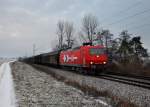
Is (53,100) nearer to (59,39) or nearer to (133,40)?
(133,40)

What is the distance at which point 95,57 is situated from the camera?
27.8m

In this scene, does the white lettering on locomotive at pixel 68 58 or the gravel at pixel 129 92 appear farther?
the white lettering on locomotive at pixel 68 58

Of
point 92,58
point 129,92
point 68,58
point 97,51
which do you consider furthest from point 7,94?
point 68,58

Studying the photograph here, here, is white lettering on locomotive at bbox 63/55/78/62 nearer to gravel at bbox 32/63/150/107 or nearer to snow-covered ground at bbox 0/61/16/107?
snow-covered ground at bbox 0/61/16/107

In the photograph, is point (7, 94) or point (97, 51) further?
point (97, 51)

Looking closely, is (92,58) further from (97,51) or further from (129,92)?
(129,92)

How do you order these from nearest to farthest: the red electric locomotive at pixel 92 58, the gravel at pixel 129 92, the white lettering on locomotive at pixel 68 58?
the gravel at pixel 129 92 < the red electric locomotive at pixel 92 58 < the white lettering on locomotive at pixel 68 58

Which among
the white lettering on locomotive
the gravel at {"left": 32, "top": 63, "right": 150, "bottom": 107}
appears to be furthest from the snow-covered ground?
the white lettering on locomotive

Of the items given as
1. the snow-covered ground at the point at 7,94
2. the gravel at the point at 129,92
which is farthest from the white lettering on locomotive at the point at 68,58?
the gravel at the point at 129,92

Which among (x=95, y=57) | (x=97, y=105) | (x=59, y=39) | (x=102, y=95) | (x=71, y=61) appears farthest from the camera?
(x=59, y=39)

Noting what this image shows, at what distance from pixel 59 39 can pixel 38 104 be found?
302 feet

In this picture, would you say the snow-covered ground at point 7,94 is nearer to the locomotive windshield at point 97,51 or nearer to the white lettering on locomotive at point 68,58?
the locomotive windshield at point 97,51

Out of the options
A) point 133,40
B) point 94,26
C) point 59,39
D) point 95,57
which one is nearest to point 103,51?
point 95,57

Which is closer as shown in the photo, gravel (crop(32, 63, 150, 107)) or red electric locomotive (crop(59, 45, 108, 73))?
gravel (crop(32, 63, 150, 107))
